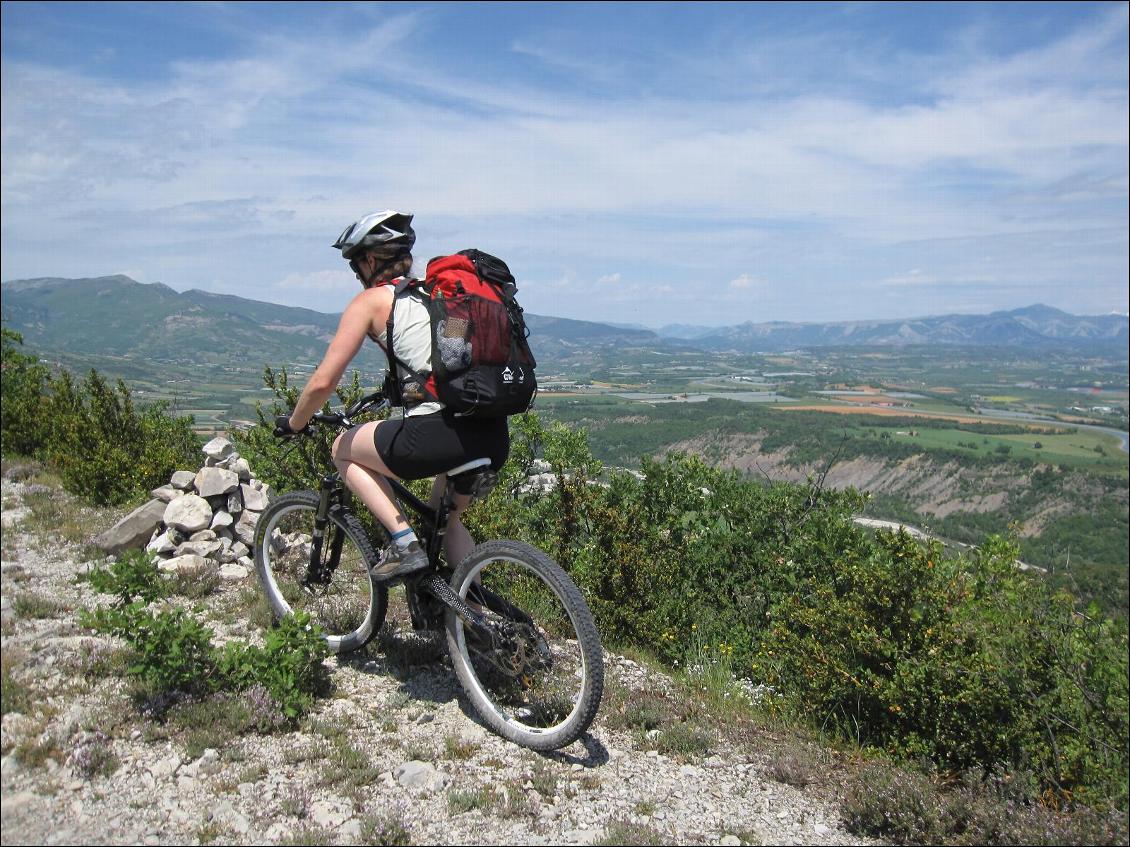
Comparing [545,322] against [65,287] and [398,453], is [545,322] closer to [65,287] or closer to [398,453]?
[65,287]

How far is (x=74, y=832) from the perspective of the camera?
246cm

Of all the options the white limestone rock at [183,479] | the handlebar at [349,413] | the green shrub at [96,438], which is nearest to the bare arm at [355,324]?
the handlebar at [349,413]

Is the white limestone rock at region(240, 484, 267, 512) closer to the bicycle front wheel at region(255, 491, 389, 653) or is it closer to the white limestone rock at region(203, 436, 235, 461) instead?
the white limestone rock at region(203, 436, 235, 461)

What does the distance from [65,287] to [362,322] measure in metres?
151

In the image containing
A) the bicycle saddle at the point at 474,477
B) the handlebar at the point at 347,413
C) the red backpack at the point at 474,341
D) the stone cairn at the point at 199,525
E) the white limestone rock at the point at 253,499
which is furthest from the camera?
the white limestone rock at the point at 253,499

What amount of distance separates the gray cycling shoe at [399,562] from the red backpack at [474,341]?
0.87 metres

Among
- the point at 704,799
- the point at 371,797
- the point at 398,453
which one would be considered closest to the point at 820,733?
the point at 704,799

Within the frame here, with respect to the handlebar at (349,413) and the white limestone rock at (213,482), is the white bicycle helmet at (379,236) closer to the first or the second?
the handlebar at (349,413)

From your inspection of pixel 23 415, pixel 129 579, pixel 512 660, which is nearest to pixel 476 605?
pixel 512 660

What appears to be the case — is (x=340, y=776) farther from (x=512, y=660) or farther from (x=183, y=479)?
(x=183, y=479)

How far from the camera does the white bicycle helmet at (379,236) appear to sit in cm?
373

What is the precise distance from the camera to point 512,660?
3699mm

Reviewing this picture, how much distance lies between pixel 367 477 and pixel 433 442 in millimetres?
602

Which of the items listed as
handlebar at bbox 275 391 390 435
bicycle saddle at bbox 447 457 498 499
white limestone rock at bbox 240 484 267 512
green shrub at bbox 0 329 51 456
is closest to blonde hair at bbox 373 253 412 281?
handlebar at bbox 275 391 390 435
